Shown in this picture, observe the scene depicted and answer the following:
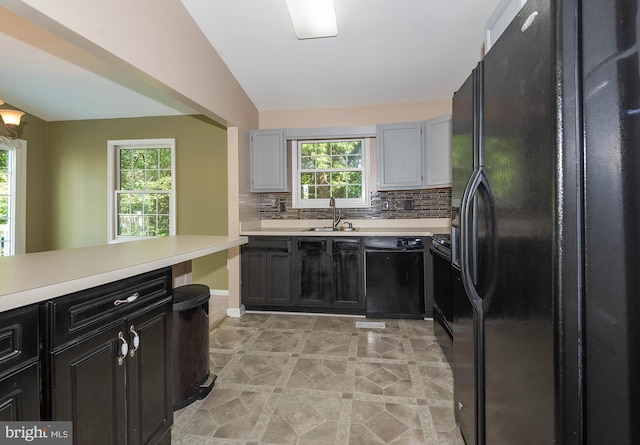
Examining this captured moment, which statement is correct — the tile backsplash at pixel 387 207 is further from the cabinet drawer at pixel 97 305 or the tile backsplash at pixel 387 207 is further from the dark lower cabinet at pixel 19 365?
the dark lower cabinet at pixel 19 365

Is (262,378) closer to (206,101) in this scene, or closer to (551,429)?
(551,429)

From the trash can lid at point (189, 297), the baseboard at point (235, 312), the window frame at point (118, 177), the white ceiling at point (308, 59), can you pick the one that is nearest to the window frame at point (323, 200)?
the white ceiling at point (308, 59)

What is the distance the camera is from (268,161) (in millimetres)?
3807

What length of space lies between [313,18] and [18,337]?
9.04ft

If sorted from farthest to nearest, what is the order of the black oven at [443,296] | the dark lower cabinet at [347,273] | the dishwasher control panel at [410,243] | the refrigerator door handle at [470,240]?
the dark lower cabinet at [347,273], the dishwasher control panel at [410,243], the black oven at [443,296], the refrigerator door handle at [470,240]

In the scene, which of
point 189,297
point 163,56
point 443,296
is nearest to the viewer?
point 189,297

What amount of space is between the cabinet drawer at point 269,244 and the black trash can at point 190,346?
1.49 m

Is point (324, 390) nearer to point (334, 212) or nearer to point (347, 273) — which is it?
point (347, 273)

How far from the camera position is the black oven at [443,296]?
7.54 ft

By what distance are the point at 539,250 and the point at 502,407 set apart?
56 cm

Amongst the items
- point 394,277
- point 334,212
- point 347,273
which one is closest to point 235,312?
point 347,273

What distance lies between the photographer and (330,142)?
404 cm

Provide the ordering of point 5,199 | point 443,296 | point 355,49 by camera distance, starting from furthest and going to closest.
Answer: point 5,199, point 355,49, point 443,296

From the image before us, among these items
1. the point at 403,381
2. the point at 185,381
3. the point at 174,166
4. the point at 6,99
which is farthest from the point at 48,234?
the point at 403,381
